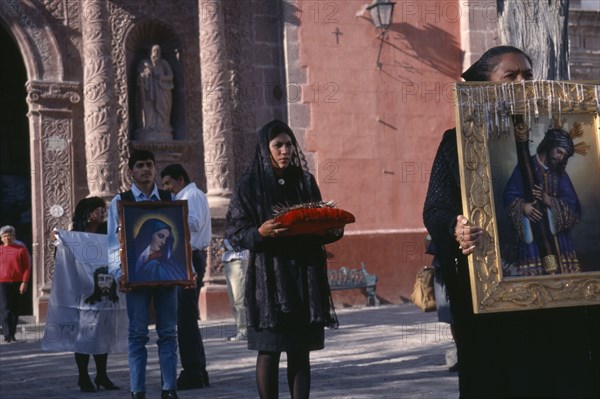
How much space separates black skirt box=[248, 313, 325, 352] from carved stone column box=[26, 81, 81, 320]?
1112cm

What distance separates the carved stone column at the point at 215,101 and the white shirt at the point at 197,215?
791 centimetres

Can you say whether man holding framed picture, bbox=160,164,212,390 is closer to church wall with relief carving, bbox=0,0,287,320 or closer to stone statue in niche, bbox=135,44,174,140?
church wall with relief carving, bbox=0,0,287,320

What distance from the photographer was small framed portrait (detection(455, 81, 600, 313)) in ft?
12.4

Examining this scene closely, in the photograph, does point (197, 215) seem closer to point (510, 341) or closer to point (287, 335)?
point (287, 335)

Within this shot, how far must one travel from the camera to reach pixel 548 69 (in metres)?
7.89

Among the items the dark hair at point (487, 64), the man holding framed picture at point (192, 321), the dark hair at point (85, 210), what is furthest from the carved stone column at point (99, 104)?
the dark hair at point (487, 64)

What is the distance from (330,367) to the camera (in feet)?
31.2

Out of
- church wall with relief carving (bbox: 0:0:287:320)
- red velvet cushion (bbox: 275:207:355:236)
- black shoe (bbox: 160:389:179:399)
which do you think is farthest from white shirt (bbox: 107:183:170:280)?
church wall with relief carving (bbox: 0:0:287:320)

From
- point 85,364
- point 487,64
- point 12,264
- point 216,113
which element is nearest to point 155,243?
point 85,364

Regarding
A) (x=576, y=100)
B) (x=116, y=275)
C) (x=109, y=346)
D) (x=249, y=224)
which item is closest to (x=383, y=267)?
(x=109, y=346)

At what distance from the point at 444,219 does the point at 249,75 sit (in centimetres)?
1380

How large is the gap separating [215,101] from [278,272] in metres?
11.4

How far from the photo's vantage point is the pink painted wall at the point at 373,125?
1755cm

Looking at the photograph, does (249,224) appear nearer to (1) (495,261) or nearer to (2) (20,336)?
(1) (495,261)
